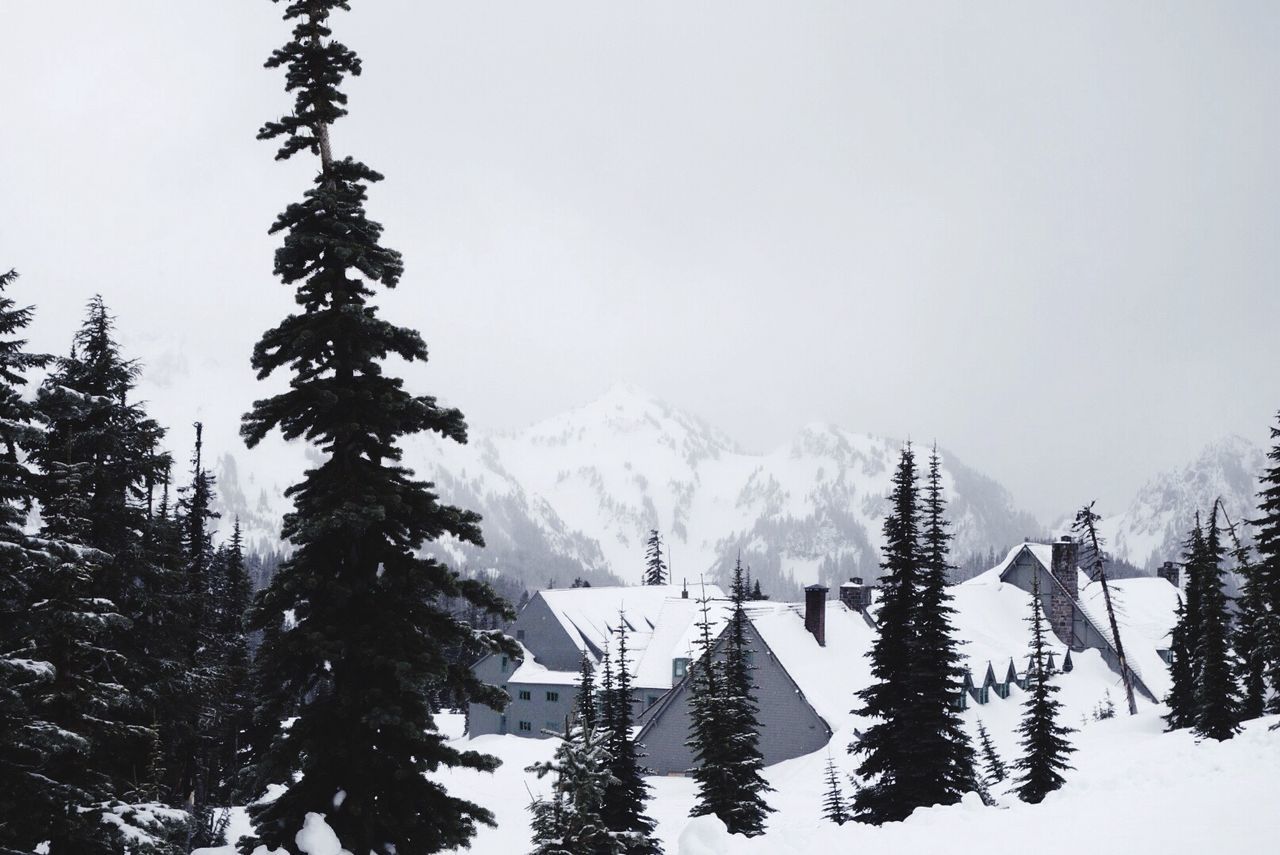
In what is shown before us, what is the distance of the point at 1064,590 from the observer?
72.8 m

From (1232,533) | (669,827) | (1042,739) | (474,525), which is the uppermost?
(1232,533)

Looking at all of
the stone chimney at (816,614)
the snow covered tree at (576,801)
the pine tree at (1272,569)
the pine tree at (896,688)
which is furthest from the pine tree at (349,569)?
the stone chimney at (816,614)

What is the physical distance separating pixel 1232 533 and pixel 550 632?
44679mm

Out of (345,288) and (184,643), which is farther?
(184,643)

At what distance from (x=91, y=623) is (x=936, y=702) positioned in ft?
71.1

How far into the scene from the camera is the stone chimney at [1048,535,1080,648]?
7156cm

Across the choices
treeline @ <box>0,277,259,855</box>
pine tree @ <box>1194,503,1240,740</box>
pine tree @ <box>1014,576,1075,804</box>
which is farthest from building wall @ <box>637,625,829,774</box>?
treeline @ <box>0,277,259,855</box>

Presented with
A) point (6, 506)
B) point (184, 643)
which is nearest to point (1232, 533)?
point (184, 643)

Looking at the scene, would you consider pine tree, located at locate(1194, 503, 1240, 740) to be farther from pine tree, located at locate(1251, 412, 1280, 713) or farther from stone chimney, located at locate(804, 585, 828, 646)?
stone chimney, located at locate(804, 585, 828, 646)

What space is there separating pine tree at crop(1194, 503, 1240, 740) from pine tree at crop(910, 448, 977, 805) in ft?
51.0

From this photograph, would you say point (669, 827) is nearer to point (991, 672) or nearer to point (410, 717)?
point (410, 717)

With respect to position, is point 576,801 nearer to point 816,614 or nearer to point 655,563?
point 816,614

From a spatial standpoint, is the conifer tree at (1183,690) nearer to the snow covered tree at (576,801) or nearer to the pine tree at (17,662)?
the snow covered tree at (576,801)

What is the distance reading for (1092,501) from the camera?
44.4 meters
